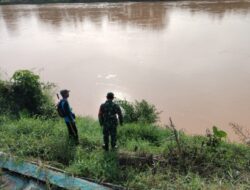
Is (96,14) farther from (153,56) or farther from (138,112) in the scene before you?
(138,112)

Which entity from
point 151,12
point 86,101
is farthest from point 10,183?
point 151,12

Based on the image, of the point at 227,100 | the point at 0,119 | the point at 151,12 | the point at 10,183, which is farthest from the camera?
the point at 151,12

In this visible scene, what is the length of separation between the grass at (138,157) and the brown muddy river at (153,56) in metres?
2.02

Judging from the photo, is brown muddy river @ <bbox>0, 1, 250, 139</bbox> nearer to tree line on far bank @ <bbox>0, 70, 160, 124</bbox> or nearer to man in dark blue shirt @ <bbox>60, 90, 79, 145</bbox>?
tree line on far bank @ <bbox>0, 70, 160, 124</bbox>

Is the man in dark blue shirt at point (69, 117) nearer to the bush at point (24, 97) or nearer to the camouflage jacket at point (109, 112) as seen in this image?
the camouflage jacket at point (109, 112)

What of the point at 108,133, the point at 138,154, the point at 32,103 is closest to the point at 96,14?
the point at 32,103

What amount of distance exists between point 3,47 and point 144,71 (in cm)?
780

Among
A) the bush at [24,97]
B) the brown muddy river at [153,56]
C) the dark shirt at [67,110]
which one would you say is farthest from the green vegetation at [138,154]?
the brown muddy river at [153,56]

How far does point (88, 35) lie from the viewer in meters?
16.4

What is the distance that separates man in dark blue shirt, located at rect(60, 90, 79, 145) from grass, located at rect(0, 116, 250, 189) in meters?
0.11

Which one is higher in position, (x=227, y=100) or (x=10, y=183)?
(x=10, y=183)

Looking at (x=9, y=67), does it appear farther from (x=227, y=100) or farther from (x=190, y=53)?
(x=227, y=100)

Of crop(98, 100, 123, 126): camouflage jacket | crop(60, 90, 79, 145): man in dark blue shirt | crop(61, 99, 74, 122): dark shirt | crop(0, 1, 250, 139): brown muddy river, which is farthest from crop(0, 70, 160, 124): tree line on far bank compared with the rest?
crop(98, 100, 123, 126): camouflage jacket

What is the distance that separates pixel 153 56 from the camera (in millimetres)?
12195
